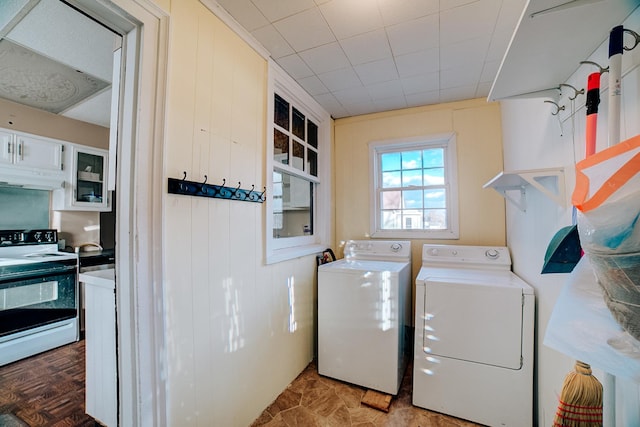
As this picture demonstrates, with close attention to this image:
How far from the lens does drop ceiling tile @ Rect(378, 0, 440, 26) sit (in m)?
1.40

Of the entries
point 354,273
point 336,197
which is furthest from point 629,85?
point 336,197

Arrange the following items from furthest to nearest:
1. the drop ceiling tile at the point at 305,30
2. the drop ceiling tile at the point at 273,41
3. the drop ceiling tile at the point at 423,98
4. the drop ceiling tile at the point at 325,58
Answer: the drop ceiling tile at the point at 423,98
the drop ceiling tile at the point at 325,58
the drop ceiling tile at the point at 273,41
the drop ceiling tile at the point at 305,30

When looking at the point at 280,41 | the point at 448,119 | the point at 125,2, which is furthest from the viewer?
the point at 448,119

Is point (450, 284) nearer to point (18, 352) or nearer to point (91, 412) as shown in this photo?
point (91, 412)

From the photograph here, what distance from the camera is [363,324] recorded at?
6.59 ft

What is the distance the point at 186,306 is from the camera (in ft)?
4.07

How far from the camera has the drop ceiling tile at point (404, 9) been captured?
1.40m

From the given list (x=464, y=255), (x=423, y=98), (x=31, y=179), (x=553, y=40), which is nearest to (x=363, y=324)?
(x=464, y=255)

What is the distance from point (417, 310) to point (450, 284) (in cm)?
29

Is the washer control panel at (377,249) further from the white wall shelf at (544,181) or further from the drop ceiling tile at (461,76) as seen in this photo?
the drop ceiling tile at (461,76)

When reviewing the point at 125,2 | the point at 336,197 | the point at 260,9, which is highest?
the point at 260,9

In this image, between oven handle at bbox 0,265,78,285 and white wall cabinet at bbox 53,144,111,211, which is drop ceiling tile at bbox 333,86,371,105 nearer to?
white wall cabinet at bbox 53,144,111,211

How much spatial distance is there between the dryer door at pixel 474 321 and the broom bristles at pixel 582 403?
891mm

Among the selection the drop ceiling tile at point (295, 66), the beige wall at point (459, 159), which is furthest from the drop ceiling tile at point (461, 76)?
the drop ceiling tile at point (295, 66)
